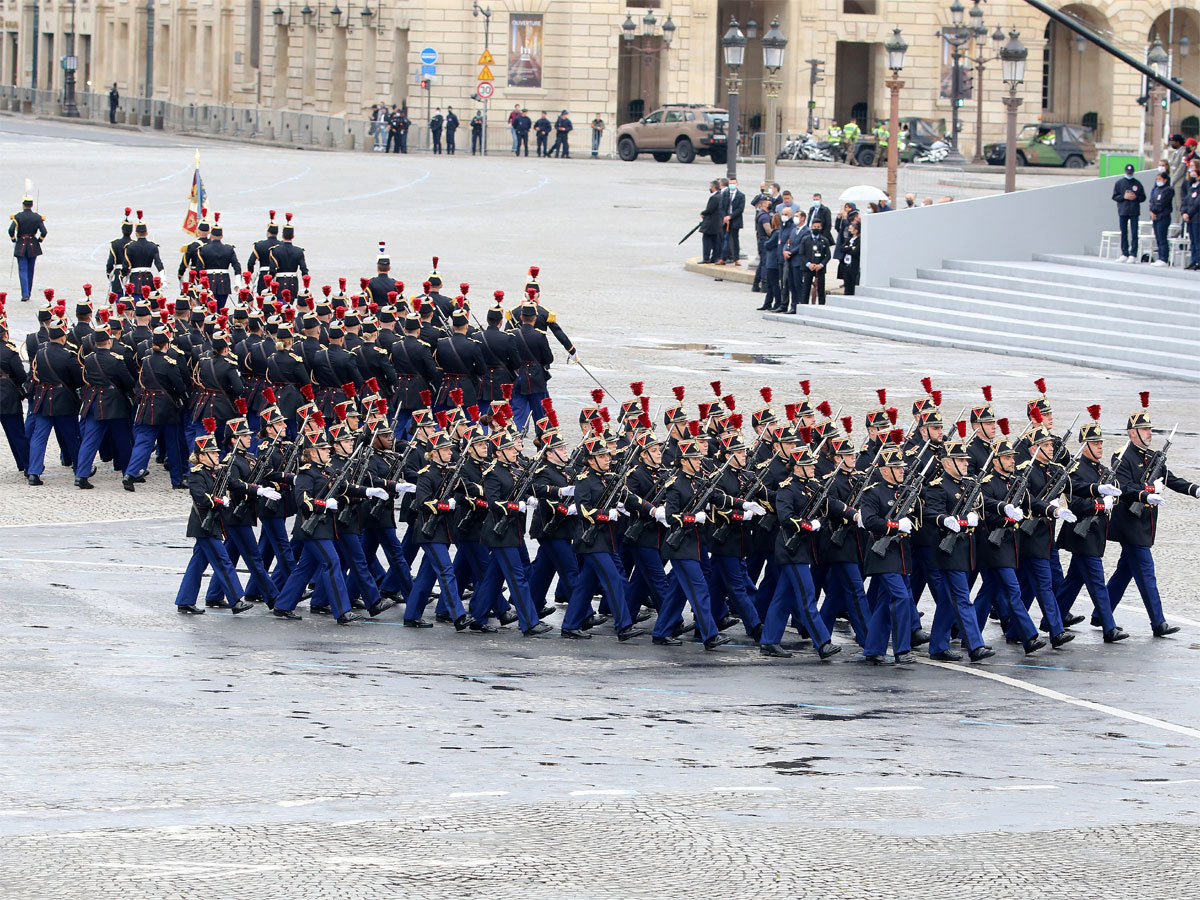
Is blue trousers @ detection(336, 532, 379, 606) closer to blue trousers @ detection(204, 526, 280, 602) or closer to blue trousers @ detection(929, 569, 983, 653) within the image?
blue trousers @ detection(204, 526, 280, 602)

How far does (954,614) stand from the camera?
13008 mm

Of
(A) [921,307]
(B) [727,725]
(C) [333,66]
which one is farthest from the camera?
(C) [333,66]

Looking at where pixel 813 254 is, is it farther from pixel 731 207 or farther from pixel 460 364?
pixel 460 364

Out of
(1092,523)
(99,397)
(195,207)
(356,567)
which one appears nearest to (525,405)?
(99,397)

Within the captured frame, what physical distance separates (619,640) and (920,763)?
3.53 metres

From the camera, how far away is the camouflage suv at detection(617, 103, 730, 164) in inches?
2197

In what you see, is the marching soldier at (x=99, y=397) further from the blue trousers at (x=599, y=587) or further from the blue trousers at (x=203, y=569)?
the blue trousers at (x=599, y=587)

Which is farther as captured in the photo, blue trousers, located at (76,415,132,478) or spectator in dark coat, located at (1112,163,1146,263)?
spectator in dark coat, located at (1112,163,1146,263)

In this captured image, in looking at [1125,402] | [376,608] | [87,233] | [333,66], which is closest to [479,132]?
[333,66]

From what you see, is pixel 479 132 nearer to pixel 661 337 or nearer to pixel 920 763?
pixel 661 337

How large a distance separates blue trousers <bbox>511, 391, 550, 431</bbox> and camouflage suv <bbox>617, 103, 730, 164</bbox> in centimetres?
3628

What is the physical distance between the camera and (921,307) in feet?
95.9

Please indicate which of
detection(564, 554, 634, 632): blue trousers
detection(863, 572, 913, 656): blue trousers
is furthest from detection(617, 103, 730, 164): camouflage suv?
detection(863, 572, 913, 656): blue trousers

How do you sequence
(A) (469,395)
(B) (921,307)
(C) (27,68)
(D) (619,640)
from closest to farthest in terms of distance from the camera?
(D) (619,640) < (A) (469,395) < (B) (921,307) < (C) (27,68)
